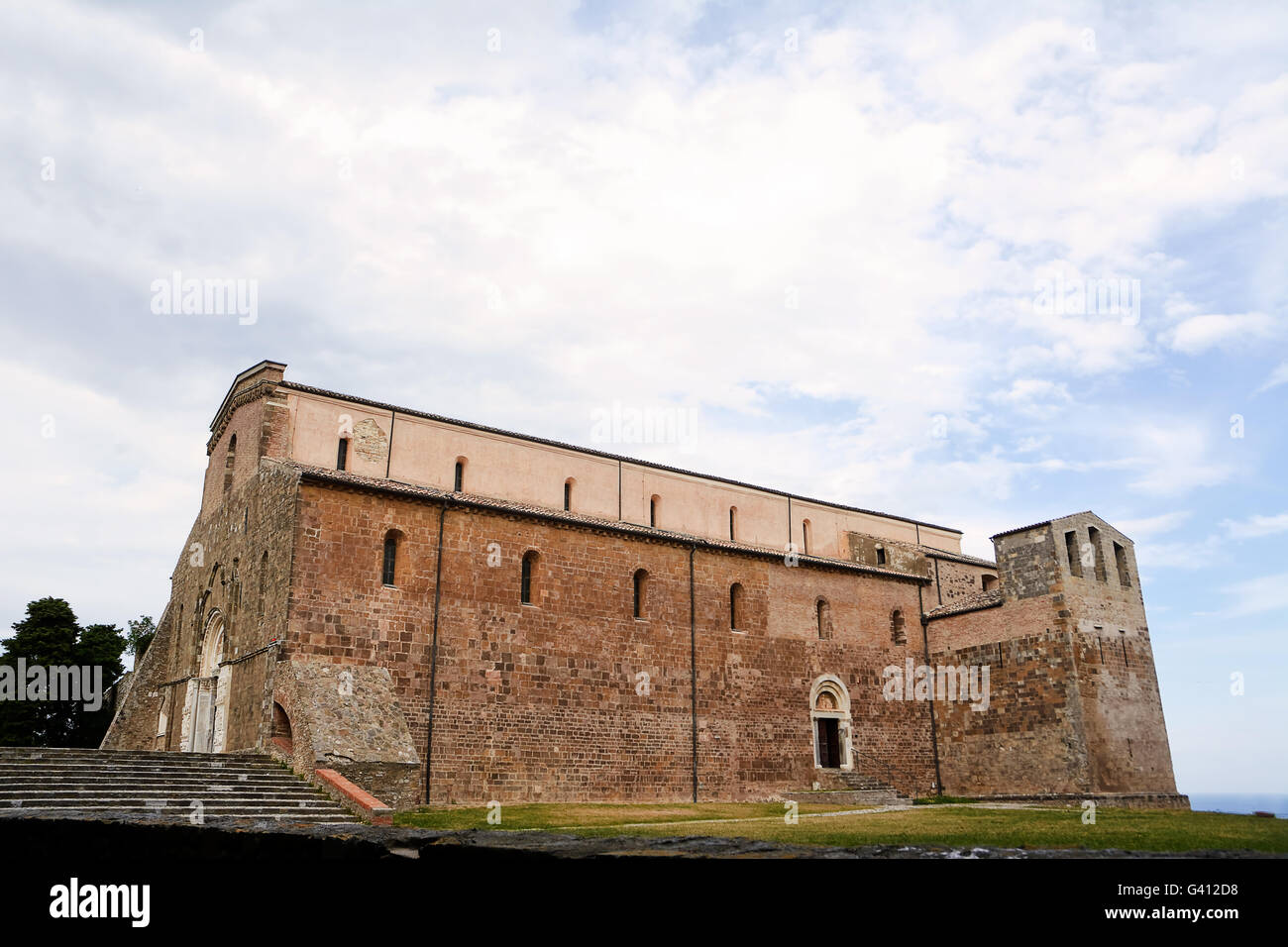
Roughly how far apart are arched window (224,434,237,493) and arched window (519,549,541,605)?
952 cm

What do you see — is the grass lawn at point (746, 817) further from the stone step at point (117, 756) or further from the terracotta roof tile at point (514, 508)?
the terracotta roof tile at point (514, 508)

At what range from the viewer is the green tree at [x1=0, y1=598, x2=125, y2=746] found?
128ft

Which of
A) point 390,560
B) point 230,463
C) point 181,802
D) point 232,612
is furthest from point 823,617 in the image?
point 181,802

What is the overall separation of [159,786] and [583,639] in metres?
11.2

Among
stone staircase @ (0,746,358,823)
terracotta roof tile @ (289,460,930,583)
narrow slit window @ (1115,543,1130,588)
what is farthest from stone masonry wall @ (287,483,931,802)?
narrow slit window @ (1115,543,1130,588)

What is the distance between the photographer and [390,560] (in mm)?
23703

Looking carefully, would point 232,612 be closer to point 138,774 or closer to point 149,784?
point 138,774

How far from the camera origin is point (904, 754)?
102ft

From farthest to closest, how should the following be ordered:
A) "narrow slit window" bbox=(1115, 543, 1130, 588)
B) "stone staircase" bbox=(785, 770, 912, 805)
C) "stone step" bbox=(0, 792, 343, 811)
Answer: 1. "narrow slit window" bbox=(1115, 543, 1130, 588)
2. "stone staircase" bbox=(785, 770, 912, 805)
3. "stone step" bbox=(0, 792, 343, 811)

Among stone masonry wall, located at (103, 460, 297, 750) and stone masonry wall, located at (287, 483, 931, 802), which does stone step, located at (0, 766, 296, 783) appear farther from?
stone masonry wall, located at (287, 483, 931, 802)
